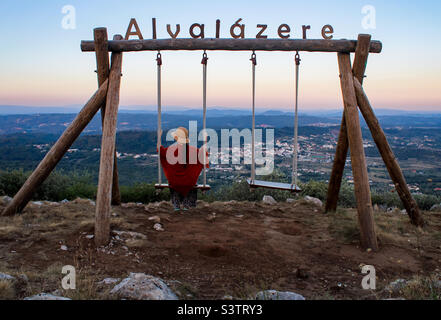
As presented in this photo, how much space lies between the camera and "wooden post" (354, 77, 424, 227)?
6.27 m

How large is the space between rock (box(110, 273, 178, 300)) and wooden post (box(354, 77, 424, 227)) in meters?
4.45

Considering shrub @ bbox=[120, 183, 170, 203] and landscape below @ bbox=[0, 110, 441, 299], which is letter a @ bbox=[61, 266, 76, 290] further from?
shrub @ bbox=[120, 183, 170, 203]

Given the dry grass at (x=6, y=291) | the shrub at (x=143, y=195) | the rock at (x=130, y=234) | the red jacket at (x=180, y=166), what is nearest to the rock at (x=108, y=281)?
the dry grass at (x=6, y=291)

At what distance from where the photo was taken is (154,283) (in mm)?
3645

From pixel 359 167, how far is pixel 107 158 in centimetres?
387

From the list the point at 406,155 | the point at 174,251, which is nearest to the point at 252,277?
the point at 174,251

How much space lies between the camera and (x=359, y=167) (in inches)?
229

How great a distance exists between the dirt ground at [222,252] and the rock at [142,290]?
0.18 metres

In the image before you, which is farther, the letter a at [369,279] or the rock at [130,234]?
the rock at [130,234]

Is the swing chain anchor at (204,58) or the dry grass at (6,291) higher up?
the swing chain anchor at (204,58)

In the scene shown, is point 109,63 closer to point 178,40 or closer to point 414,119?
point 178,40

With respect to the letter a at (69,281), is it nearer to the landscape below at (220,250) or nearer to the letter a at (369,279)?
the landscape below at (220,250)

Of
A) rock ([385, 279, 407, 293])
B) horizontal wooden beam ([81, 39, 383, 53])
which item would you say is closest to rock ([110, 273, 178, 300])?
rock ([385, 279, 407, 293])

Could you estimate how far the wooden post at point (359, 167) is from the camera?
5727mm
